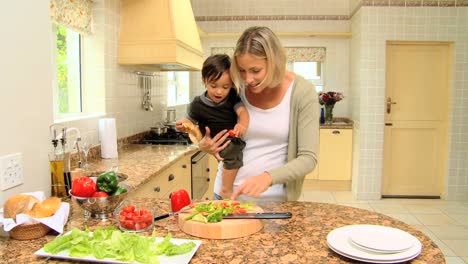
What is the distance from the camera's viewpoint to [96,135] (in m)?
3.18

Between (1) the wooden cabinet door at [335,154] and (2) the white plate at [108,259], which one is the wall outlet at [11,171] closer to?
(2) the white plate at [108,259]

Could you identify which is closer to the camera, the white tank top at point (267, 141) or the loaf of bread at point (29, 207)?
the loaf of bread at point (29, 207)

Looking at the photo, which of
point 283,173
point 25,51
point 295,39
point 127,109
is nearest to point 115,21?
point 127,109

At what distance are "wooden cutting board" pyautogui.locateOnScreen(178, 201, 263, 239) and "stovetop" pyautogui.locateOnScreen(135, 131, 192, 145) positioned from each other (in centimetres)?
261

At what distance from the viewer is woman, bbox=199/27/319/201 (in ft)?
5.19

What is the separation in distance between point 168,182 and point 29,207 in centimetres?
165

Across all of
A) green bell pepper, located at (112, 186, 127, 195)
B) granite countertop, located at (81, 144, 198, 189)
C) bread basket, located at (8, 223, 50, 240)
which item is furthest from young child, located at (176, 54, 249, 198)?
bread basket, located at (8, 223, 50, 240)

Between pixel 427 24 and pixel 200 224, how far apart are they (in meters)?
4.78

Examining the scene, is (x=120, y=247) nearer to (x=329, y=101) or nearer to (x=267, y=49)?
(x=267, y=49)

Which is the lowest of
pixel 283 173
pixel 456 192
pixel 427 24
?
pixel 456 192

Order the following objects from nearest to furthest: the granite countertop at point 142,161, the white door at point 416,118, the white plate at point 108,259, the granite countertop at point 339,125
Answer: the white plate at point 108,259
the granite countertop at point 142,161
the white door at point 416,118
the granite countertop at point 339,125

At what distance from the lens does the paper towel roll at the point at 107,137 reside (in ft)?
10.2

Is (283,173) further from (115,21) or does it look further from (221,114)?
(115,21)

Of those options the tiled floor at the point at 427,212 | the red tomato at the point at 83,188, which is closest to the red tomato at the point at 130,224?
the red tomato at the point at 83,188
